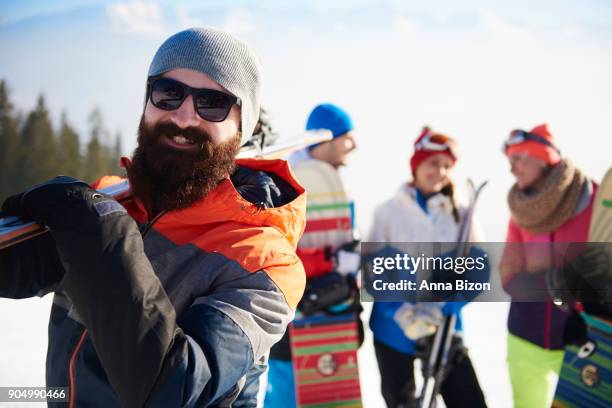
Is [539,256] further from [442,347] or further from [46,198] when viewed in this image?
[46,198]

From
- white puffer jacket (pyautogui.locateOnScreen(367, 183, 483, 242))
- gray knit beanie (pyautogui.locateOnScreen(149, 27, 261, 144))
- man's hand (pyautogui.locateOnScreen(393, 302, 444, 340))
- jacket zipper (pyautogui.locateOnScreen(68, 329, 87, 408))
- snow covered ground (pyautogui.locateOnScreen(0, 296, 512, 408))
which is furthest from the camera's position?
snow covered ground (pyautogui.locateOnScreen(0, 296, 512, 408))

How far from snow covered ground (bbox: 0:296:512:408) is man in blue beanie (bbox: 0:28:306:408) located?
227cm

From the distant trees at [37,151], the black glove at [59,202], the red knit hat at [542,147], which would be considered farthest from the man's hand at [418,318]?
the distant trees at [37,151]

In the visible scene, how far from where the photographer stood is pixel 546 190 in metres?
3.70

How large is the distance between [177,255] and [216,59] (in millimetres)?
507

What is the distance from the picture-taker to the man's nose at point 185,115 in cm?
153

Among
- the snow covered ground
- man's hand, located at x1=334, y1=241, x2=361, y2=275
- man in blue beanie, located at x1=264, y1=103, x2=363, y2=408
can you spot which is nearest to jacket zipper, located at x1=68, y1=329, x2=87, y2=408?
the snow covered ground

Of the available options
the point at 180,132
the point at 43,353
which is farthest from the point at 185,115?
the point at 43,353

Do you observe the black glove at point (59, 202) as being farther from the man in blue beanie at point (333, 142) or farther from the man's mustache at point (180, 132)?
the man in blue beanie at point (333, 142)

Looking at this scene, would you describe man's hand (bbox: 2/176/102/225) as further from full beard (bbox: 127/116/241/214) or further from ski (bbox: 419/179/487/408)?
ski (bbox: 419/179/487/408)

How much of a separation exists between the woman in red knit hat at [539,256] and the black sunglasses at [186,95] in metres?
2.67

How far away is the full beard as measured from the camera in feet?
5.03

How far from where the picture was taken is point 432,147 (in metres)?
3.82

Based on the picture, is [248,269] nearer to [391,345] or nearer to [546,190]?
[391,345]
